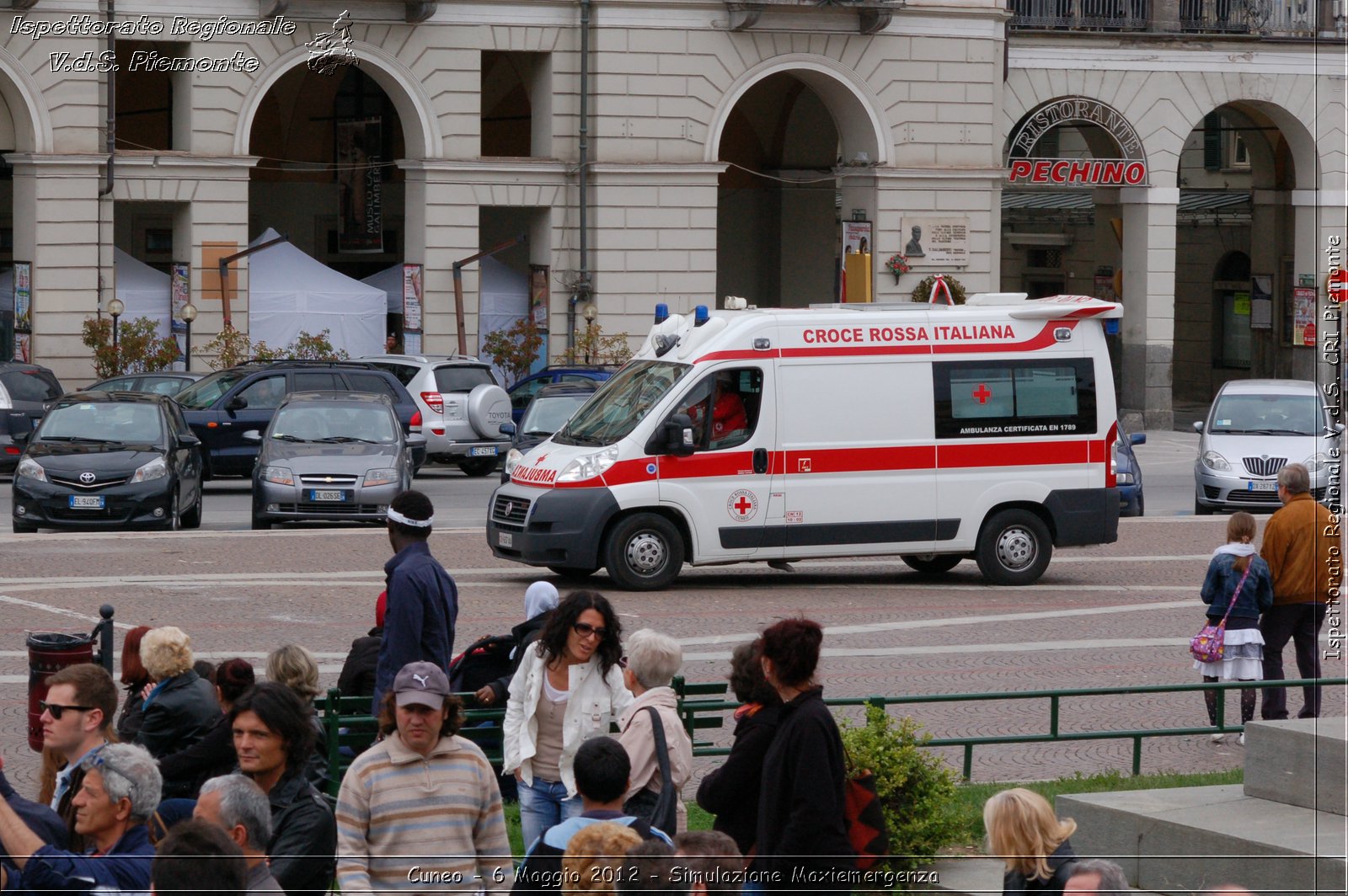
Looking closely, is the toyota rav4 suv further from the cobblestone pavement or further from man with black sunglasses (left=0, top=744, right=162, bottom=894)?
man with black sunglasses (left=0, top=744, right=162, bottom=894)

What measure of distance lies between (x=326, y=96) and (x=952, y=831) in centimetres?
3714

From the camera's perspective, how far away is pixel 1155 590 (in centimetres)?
1791

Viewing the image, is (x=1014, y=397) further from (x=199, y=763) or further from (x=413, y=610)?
(x=199, y=763)

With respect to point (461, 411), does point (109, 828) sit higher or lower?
lower

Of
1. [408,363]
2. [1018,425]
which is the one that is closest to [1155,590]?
[1018,425]

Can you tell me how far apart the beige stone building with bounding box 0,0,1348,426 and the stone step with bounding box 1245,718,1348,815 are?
78.3ft

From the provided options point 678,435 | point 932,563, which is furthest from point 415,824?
point 932,563

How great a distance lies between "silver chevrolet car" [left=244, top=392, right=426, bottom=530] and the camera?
67.9 ft

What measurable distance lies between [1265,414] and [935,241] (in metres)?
15.0

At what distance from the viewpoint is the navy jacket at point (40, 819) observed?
561cm

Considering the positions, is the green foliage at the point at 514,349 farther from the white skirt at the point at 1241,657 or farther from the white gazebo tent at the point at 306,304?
the white skirt at the point at 1241,657

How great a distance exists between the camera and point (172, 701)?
732 cm

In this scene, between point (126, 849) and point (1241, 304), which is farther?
point (1241, 304)

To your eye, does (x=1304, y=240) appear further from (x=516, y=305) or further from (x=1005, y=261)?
(x=516, y=305)
